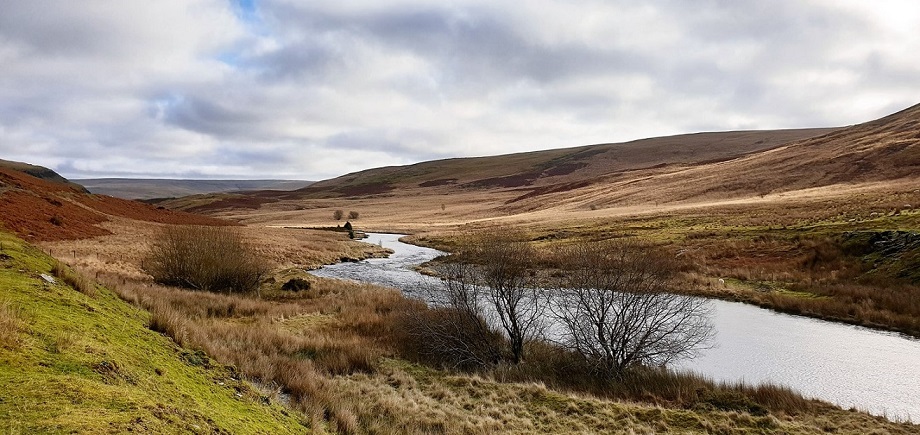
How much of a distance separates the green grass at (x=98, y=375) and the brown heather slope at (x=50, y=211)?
940 inches

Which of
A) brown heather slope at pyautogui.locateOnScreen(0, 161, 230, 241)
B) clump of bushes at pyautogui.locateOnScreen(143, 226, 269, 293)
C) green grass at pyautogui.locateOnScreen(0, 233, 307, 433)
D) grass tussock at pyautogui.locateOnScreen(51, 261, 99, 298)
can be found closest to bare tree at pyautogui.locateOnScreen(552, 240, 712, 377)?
green grass at pyautogui.locateOnScreen(0, 233, 307, 433)

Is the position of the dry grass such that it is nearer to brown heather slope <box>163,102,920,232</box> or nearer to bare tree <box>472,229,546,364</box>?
bare tree <box>472,229,546,364</box>

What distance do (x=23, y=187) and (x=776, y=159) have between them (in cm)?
10835

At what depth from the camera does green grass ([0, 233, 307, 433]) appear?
419cm

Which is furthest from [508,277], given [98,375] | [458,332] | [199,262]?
[199,262]

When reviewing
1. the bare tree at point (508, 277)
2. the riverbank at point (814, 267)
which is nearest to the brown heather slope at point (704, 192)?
the riverbank at point (814, 267)

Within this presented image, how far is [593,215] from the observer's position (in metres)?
72.8

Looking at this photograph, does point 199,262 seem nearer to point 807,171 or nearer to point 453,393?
point 453,393

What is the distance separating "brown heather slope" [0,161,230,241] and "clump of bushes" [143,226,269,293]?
7.62m

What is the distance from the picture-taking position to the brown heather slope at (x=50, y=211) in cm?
3319

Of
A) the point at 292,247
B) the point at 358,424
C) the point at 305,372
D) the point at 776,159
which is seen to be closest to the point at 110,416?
the point at 358,424

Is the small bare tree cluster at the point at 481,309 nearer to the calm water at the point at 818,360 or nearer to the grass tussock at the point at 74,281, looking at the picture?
the calm water at the point at 818,360

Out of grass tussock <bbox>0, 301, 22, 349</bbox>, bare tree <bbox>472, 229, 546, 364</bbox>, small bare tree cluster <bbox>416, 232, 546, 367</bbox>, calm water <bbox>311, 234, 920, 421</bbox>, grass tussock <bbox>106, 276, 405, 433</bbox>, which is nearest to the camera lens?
grass tussock <bbox>0, 301, 22, 349</bbox>

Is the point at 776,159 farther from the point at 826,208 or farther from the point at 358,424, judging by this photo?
the point at 358,424
